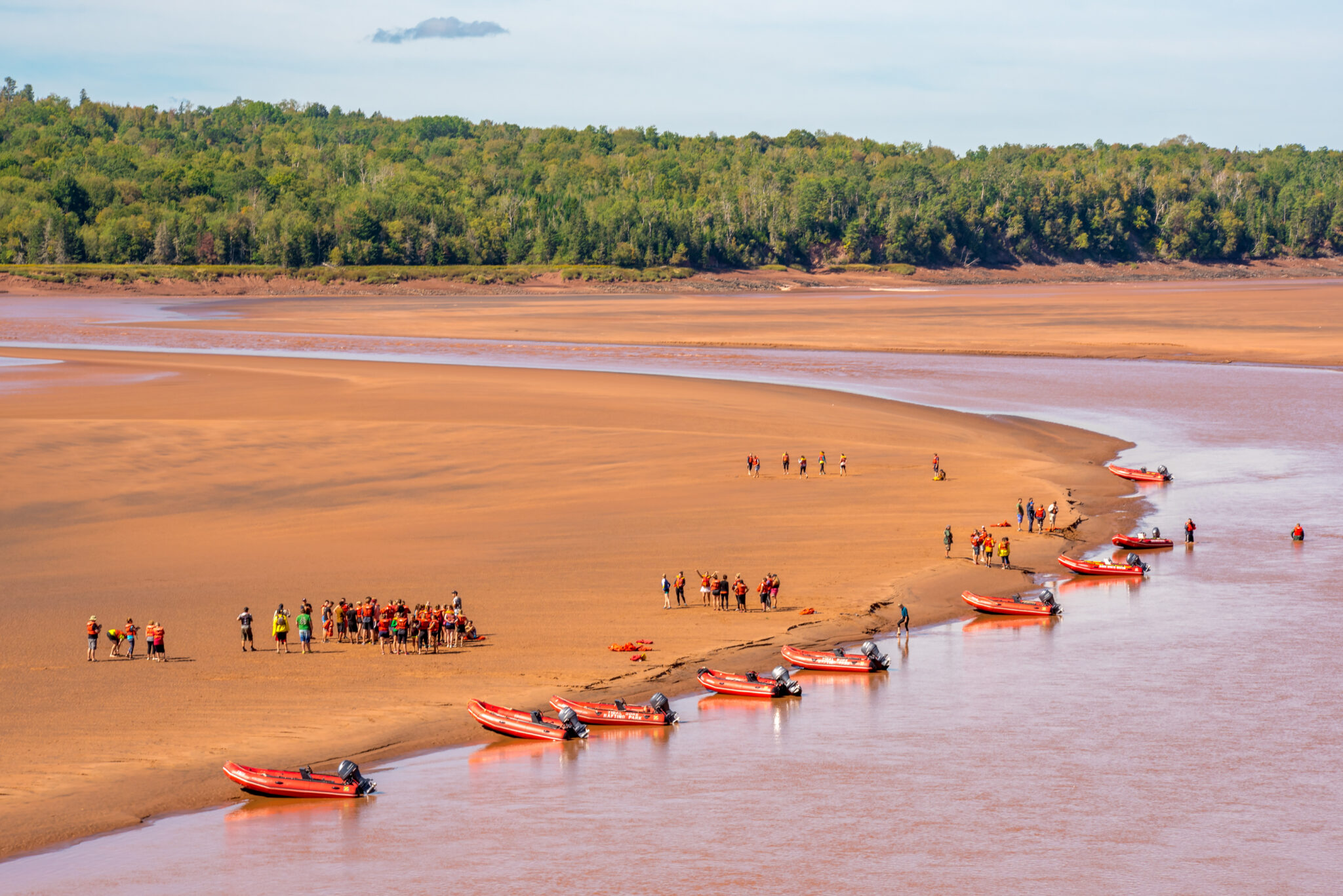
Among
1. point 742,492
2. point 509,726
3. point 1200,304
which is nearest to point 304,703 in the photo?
point 509,726

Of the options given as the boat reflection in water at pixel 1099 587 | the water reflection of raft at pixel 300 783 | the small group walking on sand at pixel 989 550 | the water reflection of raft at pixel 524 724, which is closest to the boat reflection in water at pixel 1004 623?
the boat reflection in water at pixel 1099 587

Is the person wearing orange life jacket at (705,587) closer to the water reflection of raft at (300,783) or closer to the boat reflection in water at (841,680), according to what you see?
the boat reflection in water at (841,680)

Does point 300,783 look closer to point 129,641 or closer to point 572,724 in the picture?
point 572,724

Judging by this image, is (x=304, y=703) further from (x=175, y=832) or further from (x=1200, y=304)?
(x=1200, y=304)

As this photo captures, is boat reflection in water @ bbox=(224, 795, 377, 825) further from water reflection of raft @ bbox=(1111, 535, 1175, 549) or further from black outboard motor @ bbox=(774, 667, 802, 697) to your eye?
water reflection of raft @ bbox=(1111, 535, 1175, 549)

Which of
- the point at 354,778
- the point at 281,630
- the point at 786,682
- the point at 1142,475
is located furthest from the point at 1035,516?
the point at 354,778

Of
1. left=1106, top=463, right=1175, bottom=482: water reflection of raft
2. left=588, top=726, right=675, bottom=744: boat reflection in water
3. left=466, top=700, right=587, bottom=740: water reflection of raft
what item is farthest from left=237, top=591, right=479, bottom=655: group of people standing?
left=1106, top=463, right=1175, bottom=482: water reflection of raft
